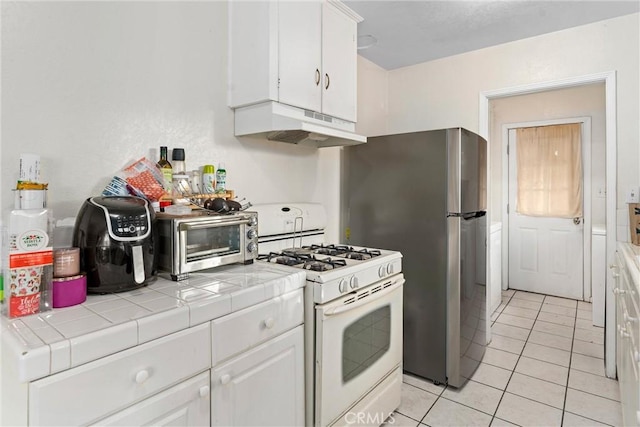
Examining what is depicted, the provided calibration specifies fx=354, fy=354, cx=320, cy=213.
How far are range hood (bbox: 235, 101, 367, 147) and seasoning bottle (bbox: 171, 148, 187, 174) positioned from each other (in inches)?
15.4

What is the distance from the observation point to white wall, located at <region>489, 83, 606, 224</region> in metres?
3.86

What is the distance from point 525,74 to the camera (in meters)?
2.70

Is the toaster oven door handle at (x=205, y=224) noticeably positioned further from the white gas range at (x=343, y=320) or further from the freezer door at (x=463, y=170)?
the freezer door at (x=463, y=170)

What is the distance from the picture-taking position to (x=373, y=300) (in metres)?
1.73

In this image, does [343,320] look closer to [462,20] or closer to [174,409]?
[174,409]

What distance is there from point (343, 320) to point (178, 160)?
3.38 feet

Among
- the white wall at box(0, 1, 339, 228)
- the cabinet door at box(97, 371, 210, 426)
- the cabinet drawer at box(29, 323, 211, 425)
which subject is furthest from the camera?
the white wall at box(0, 1, 339, 228)

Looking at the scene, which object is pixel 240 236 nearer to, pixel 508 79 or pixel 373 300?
pixel 373 300

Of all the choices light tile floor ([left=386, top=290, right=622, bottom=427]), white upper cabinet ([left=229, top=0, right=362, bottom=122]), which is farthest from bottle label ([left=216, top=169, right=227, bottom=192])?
light tile floor ([left=386, top=290, right=622, bottom=427])

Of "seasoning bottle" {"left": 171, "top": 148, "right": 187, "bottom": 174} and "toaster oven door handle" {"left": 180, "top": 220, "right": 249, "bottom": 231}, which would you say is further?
"seasoning bottle" {"left": 171, "top": 148, "right": 187, "bottom": 174}

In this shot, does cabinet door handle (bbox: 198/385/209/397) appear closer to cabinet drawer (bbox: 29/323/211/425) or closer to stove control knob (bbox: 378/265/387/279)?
cabinet drawer (bbox: 29/323/211/425)

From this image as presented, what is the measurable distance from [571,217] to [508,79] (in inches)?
86.9

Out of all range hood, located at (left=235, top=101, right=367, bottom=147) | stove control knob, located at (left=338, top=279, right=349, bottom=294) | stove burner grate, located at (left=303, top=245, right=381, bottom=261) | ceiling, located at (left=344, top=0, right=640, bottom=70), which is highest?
ceiling, located at (left=344, top=0, right=640, bottom=70)

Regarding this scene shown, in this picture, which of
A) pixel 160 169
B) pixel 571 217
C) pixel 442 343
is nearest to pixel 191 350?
pixel 160 169
